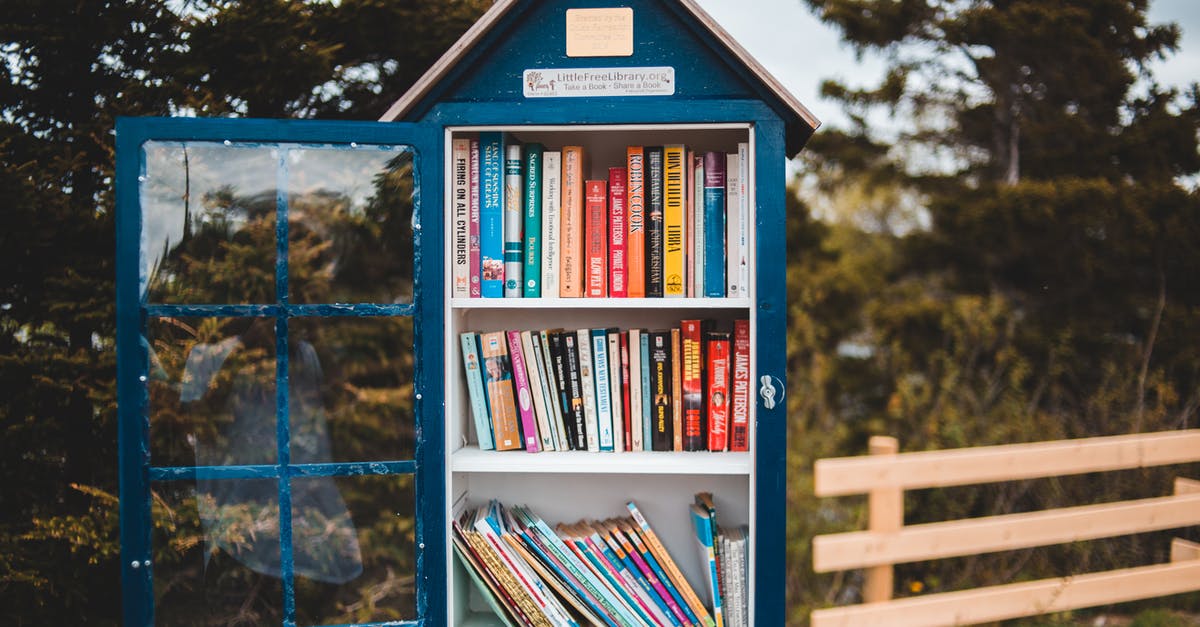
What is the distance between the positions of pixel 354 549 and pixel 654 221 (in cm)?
117

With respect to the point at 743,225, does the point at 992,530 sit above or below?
below

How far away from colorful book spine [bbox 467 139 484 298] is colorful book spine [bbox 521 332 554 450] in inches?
7.0

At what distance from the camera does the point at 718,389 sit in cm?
182

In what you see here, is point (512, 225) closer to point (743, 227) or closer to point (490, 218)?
point (490, 218)

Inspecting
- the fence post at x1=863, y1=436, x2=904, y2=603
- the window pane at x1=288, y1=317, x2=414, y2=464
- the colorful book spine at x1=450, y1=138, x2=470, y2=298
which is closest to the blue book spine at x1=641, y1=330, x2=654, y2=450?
the colorful book spine at x1=450, y1=138, x2=470, y2=298

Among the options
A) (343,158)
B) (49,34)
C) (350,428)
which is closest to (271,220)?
(343,158)

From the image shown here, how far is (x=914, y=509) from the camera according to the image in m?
3.95

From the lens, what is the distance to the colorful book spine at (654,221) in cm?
178

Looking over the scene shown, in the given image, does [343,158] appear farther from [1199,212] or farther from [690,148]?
[1199,212]

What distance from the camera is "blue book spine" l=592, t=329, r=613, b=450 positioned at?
1.86m

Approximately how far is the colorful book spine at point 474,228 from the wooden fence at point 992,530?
1711 millimetres

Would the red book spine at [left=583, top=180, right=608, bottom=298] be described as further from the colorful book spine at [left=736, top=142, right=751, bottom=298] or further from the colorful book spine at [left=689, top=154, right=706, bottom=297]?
the colorful book spine at [left=736, top=142, right=751, bottom=298]

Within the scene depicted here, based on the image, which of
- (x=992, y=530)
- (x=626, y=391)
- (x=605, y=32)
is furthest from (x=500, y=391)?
(x=992, y=530)

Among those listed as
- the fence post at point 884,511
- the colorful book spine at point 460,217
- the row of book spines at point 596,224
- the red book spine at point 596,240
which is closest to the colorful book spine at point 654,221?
A: the row of book spines at point 596,224
